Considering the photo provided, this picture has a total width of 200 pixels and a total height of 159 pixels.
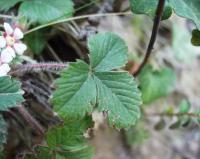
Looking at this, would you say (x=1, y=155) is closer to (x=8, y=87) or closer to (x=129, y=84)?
(x=8, y=87)

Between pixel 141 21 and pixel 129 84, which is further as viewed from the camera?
pixel 141 21

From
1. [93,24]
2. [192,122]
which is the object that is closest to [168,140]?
[192,122]

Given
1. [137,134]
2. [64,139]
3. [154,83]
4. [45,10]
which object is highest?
[45,10]

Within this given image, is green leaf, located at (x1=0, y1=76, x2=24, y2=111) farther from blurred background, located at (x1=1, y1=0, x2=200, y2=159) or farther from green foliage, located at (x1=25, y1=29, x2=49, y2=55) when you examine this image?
green foliage, located at (x1=25, y1=29, x2=49, y2=55)

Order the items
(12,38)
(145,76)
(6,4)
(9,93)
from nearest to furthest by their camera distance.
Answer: (9,93) → (12,38) → (6,4) → (145,76)

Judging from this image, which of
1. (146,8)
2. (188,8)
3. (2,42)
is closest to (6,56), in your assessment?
(2,42)

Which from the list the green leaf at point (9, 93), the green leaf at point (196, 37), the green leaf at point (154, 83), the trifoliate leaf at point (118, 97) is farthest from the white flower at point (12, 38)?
the green leaf at point (154, 83)

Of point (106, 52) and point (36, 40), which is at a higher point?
point (106, 52)

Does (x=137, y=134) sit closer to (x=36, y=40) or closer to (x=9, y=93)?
(x=36, y=40)
